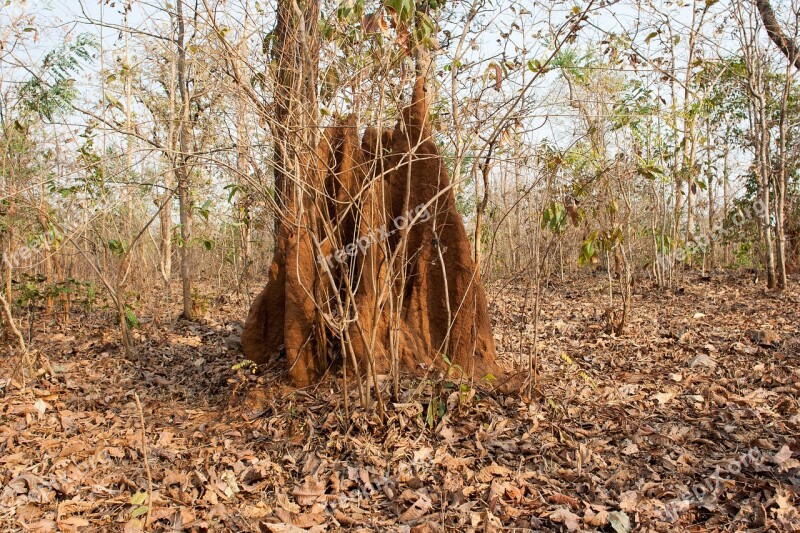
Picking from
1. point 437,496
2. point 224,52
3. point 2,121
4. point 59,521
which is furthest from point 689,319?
point 2,121

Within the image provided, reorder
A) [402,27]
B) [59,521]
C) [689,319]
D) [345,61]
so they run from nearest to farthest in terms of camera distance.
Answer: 1. [59,521]
2. [402,27]
3. [345,61]
4. [689,319]

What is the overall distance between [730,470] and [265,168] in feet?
11.6

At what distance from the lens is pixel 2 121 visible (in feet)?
20.2

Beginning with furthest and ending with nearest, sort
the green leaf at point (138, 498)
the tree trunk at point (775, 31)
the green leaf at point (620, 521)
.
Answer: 1. the tree trunk at point (775, 31)
2. the green leaf at point (138, 498)
3. the green leaf at point (620, 521)

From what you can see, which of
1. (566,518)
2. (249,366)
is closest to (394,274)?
(249,366)

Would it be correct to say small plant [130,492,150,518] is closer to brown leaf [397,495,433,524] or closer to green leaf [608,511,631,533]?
brown leaf [397,495,433,524]

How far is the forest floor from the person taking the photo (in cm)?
280

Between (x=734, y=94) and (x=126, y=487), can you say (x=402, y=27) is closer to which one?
(x=126, y=487)

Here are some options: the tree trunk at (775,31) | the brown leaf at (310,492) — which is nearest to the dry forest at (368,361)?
the brown leaf at (310,492)

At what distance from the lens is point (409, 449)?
3.44 metres

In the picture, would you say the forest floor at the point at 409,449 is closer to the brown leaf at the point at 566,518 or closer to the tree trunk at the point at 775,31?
the brown leaf at the point at 566,518

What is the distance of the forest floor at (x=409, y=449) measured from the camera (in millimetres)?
2803

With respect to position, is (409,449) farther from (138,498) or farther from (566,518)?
(138,498)

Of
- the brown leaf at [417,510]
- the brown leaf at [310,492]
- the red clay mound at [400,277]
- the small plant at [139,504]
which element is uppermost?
the red clay mound at [400,277]
